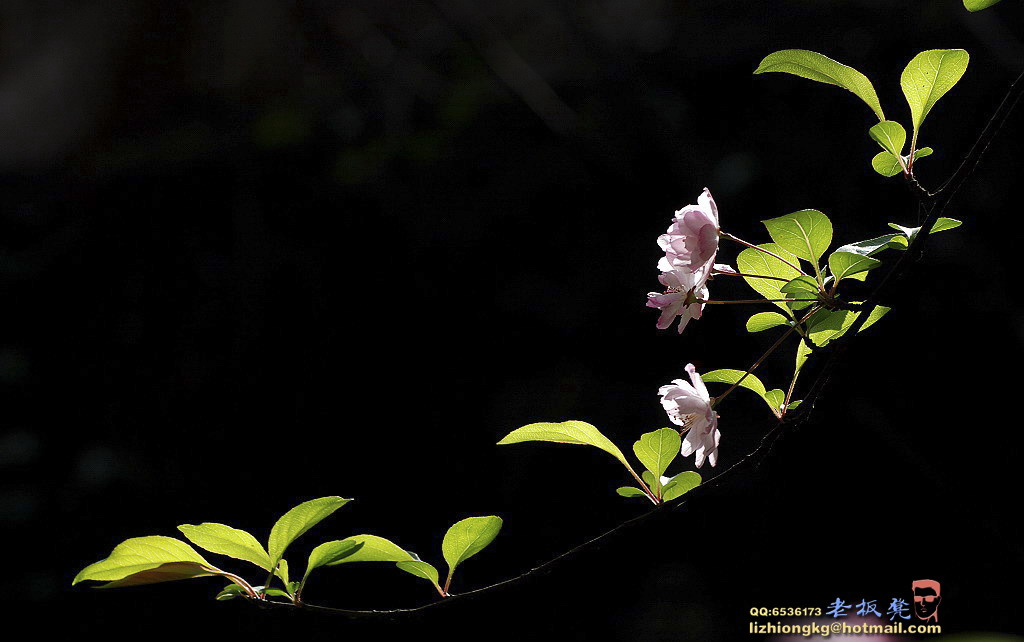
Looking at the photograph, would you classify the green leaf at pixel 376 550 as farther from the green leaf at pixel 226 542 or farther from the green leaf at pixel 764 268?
the green leaf at pixel 764 268

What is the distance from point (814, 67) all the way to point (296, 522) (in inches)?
13.3

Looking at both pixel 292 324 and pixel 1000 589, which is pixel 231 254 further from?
pixel 1000 589

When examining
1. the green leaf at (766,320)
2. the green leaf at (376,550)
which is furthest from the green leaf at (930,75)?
the green leaf at (376,550)

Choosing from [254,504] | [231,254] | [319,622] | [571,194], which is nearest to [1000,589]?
[571,194]

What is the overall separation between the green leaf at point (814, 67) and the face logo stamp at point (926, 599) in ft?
2.68

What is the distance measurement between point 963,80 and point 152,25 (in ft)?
5.18

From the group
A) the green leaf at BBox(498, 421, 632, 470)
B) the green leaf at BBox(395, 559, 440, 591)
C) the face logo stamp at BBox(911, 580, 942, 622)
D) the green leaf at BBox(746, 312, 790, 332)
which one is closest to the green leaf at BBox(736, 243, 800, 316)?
the green leaf at BBox(746, 312, 790, 332)

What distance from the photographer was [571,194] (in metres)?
1.44

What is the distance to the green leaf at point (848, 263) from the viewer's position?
35 cm

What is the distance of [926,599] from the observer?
1002 mm

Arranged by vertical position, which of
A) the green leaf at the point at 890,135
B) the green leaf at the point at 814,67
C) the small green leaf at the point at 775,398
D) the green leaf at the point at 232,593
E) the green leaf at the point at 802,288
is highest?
the green leaf at the point at 814,67

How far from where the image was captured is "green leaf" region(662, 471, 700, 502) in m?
0.40

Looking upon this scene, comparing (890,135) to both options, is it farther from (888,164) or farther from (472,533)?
(472,533)

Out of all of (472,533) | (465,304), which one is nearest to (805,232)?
(472,533)
